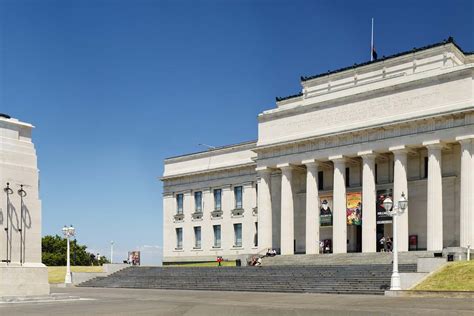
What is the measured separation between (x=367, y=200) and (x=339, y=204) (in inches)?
122

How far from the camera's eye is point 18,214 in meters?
27.4

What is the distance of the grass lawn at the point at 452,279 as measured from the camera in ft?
119

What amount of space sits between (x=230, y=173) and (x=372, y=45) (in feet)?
Result: 76.0

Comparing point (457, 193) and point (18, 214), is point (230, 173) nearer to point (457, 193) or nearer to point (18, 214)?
point (457, 193)

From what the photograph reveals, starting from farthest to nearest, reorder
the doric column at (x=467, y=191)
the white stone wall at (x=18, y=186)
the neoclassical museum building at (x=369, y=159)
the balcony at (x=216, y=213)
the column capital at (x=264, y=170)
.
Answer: the balcony at (x=216, y=213) → the column capital at (x=264, y=170) → the neoclassical museum building at (x=369, y=159) → the doric column at (x=467, y=191) → the white stone wall at (x=18, y=186)

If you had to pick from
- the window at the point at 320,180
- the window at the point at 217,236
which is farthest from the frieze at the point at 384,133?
the window at the point at 217,236

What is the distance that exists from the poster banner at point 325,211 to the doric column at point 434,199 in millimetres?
10773

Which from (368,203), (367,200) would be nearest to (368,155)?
(367,200)

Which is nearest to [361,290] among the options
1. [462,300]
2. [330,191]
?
[462,300]

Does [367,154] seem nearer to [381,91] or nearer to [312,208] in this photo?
[381,91]

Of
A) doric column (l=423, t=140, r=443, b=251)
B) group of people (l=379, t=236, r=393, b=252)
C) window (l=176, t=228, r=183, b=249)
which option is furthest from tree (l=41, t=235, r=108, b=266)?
doric column (l=423, t=140, r=443, b=251)

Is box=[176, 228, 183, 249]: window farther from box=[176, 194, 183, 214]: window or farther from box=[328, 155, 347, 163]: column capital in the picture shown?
box=[328, 155, 347, 163]: column capital

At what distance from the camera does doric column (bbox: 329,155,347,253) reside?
6259 cm

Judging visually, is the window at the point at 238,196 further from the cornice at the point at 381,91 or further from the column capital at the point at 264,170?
the cornice at the point at 381,91
